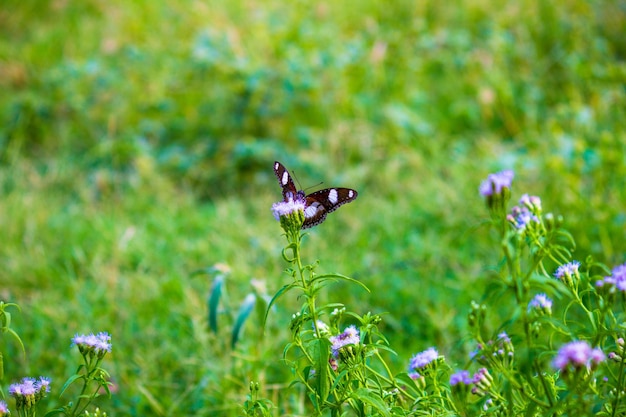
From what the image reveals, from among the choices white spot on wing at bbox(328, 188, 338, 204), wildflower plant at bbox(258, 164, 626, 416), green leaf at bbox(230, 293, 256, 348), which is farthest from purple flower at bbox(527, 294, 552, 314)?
green leaf at bbox(230, 293, 256, 348)

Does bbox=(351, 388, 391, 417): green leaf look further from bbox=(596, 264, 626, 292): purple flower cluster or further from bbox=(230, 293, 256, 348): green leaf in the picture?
bbox=(230, 293, 256, 348): green leaf

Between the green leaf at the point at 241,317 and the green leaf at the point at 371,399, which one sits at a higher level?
the green leaf at the point at 241,317

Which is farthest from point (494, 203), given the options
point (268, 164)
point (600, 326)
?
point (268, 164)

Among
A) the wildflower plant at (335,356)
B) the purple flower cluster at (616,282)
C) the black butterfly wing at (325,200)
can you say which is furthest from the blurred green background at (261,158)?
the purple flower cluster at (616,282)

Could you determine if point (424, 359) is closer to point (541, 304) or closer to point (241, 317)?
point (541, 304)

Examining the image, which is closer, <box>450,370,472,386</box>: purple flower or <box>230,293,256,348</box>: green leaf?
<box>450,370,472,386</box>: purple flower

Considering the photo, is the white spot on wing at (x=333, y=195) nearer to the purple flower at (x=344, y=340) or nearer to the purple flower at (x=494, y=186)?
the purple flower at (x=344, y=340)

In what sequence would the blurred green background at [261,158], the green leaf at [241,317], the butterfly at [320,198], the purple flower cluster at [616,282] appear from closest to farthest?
the purple flower cluster at [616,282], the butterfly at [320,198], the green leaf at [241,317], the blurred green background at [261,158]

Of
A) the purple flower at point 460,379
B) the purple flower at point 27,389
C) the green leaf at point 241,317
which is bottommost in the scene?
the purple flower at point 460,379
